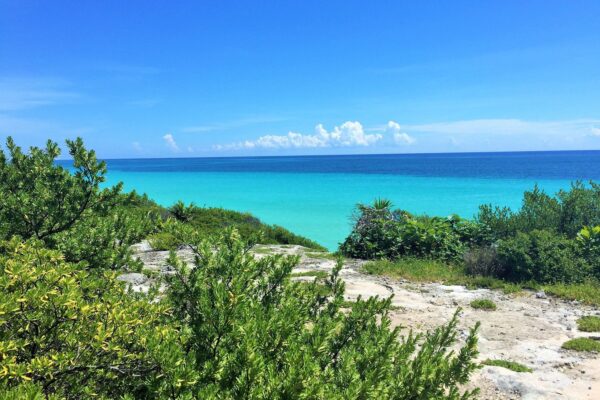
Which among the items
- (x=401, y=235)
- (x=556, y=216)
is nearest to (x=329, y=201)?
(x=401, y=235)

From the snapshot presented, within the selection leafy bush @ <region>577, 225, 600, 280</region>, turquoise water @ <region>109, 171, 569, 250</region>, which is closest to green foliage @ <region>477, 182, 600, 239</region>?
leafy bush @ <region>577, 225, 600, 280</region>

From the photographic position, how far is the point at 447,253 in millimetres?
11797

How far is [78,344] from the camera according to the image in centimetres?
238

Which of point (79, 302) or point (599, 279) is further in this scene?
point (599, 279)

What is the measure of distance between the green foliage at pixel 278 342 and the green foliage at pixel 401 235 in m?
8.43

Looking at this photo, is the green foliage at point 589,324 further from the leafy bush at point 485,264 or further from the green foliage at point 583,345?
the leafy bush at point 485,264

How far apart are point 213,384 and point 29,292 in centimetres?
111

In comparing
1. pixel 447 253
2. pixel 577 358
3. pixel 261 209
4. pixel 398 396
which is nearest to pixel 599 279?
pixel 447 253

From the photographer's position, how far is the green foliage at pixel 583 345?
6.04 m

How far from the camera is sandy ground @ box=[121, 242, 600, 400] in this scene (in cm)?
498

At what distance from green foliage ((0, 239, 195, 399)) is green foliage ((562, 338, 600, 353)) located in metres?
5.84

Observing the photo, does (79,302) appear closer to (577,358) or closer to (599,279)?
(577,358)

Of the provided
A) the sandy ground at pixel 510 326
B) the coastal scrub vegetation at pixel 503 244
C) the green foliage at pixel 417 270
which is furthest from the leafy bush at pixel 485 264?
the sandy ground at pixel 510 326

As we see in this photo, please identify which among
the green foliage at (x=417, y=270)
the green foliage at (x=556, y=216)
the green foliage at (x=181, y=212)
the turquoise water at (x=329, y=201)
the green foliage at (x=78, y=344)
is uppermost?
the green foliage at (x=78, y=344)
